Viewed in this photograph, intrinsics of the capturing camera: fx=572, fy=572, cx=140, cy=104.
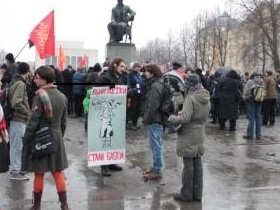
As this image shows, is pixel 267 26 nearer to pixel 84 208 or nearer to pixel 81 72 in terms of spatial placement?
pixel 81 72

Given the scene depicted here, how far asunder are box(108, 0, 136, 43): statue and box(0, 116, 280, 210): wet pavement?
32.5 ft

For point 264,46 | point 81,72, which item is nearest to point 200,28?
point 264,46

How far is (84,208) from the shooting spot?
299 inches

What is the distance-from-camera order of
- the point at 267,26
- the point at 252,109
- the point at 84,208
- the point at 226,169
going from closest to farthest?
the point at 84,208, the point at 226,169, the point at 252,109, the point at 267,26

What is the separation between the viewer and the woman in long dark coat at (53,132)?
7.05 metres

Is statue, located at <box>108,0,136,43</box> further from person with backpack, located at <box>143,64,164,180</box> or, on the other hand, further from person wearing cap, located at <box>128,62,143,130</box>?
person with backpack, located at <box>143,64,164,180</box>

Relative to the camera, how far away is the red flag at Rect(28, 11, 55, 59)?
15.8m

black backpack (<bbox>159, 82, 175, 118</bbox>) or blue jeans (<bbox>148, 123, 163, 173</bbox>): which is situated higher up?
black backpack (<bbox>159, 82, 175, 118</bbox>)

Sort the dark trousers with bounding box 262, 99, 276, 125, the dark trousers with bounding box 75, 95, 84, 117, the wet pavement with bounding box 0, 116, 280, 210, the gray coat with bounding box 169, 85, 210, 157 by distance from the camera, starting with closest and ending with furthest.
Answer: the wet pavement with bounding box 0, 116, 280, 210, the gray coat with bounding box 169, 85, 210, 157, the dark trousers with bounding box 262, 99, 276, 125, the dark trousers with bounding box 75, 95, 84, 117

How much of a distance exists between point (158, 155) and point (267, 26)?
55762 mm

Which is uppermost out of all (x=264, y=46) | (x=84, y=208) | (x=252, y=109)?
(x=264, y=46)

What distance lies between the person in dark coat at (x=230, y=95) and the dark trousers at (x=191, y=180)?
7656 mm

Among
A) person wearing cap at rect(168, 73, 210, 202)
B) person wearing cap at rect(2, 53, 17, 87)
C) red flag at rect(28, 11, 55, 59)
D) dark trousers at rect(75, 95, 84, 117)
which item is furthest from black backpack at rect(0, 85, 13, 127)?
dark trousers at rect(75, 95, 84, 117)

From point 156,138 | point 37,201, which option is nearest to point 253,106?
point 156,138
